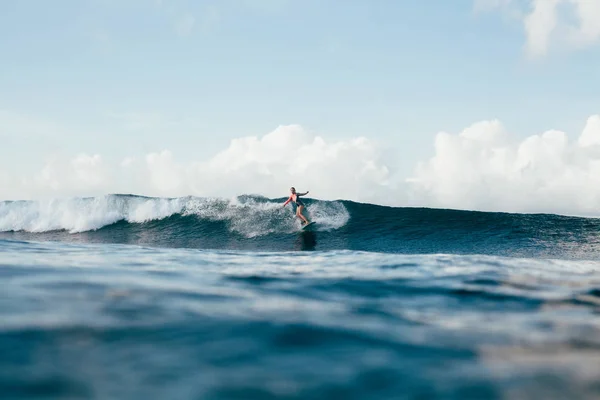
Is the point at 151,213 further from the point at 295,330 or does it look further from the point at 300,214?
the point at 295,330

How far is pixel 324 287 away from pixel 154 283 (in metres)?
1.62

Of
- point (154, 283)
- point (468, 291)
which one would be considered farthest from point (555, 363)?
point (154, 283)

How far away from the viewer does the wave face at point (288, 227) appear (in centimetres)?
1439

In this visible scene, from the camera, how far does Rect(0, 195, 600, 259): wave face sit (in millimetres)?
14391

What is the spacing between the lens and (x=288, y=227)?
56.1 ft

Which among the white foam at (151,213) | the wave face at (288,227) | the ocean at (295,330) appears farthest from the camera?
the white foam at (151,213)

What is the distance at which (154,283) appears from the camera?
161 inches

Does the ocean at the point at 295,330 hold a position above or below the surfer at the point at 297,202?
below

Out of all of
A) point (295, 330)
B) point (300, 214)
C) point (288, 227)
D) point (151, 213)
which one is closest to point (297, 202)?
point (300, 214)

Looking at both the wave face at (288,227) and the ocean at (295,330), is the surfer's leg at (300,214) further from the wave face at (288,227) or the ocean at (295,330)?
the ocean at (295,330)

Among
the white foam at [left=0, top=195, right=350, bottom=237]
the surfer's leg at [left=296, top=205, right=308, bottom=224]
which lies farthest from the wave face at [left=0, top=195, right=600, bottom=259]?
the surfer's leg at [left=296, top=205, right=308, bottom=224]

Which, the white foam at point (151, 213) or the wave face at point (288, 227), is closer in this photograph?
the wave face at point (288, 227)

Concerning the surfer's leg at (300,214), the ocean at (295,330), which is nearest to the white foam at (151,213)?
the surfer's leg at (300,214)

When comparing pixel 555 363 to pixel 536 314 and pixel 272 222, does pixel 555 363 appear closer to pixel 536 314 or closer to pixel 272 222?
pixel 536 314
